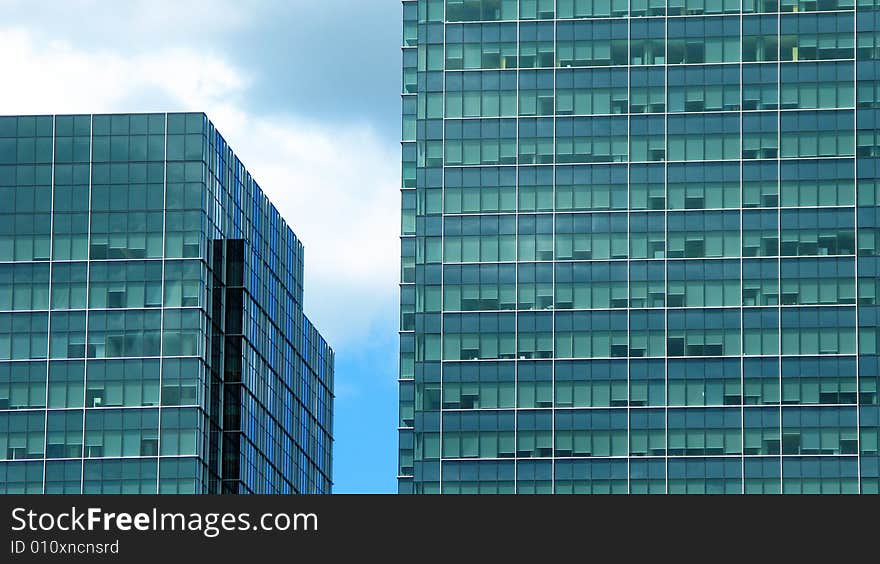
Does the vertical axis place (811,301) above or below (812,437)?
above

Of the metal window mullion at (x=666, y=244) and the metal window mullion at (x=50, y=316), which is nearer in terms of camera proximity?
the metal window mullion at (x=666, y=244)

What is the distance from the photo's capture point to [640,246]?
6152 inches

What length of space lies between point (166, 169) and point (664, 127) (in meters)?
42.3

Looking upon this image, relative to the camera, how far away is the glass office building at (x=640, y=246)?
15250cm

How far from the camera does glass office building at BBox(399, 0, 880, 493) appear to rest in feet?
500

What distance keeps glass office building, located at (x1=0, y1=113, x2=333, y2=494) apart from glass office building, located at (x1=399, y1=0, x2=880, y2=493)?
813 inches

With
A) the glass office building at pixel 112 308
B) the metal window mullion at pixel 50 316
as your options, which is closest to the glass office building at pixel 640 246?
the glass office building at pixel 112 308

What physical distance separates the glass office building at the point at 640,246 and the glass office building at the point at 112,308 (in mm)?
20644

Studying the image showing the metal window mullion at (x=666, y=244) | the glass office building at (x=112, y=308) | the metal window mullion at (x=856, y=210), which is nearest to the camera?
the metal window mullion at (x=856, y=210)

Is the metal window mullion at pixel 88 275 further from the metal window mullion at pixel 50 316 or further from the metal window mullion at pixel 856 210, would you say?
the metal window mullion at pixel 856 210

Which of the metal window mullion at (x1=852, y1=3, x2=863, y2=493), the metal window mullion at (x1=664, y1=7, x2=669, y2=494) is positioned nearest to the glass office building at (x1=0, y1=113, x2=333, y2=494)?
the metal window mullion at (x1=664, y1=7, x2=669, y2=494)
